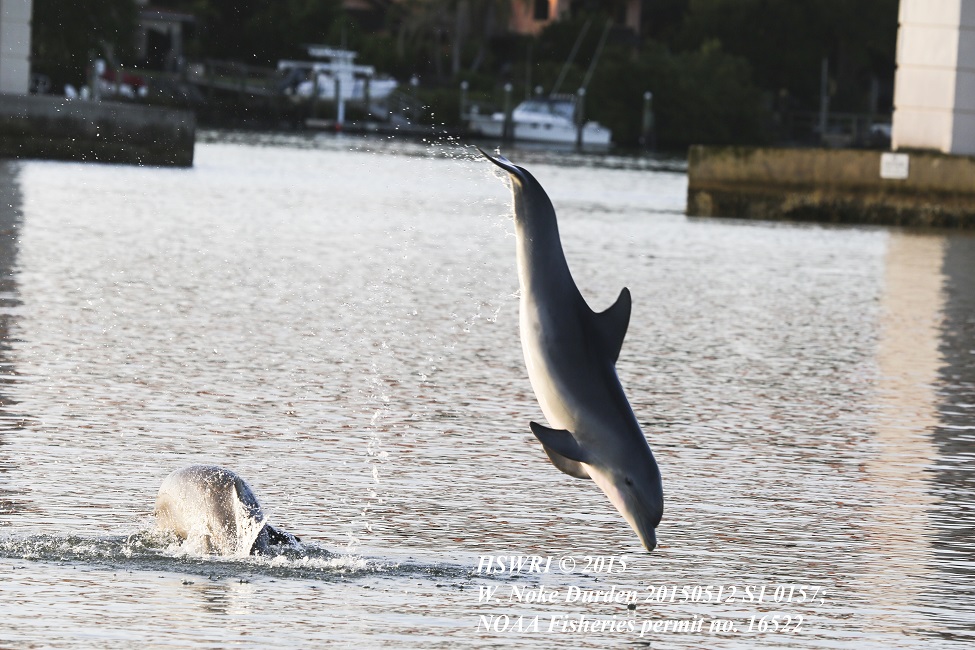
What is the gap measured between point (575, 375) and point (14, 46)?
32.9 meters

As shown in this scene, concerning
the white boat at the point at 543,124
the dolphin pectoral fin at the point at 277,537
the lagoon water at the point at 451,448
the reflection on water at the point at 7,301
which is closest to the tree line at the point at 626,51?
the white boat at the point at 543,124

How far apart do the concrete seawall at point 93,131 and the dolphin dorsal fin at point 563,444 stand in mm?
31906

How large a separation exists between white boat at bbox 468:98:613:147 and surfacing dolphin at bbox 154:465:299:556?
81.6 m

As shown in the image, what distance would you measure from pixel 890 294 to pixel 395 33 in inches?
3676

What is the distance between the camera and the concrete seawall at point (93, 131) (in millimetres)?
38312

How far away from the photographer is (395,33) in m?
113

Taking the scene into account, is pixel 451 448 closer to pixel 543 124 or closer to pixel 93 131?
pixel 93 131

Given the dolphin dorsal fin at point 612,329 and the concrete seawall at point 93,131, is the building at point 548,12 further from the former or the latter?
the dolphin dorsal fin at point 612,329

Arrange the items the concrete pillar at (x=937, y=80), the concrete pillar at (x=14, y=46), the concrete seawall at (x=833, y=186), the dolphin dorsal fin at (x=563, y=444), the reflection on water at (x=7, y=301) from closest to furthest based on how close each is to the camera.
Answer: the dolphin dorsal fin at (x=563, y=444)
the reflection on water at (x=7, y=301)
the concrete seawall at (x=833, y=186)
the concrete pillar at (x=937, y=80)
the concrete pillar at (x=14, y=46)

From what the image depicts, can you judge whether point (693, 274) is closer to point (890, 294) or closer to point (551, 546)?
point (890, 294)

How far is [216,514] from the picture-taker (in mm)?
8391

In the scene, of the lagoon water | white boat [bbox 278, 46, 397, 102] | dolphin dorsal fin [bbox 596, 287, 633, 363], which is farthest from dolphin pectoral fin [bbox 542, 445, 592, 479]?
white boat [bbox 278, 46, 397, 102]

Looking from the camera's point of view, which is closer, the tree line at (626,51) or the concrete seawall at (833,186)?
the concrete seawall at (833,186)

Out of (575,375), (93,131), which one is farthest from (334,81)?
(575,375)
